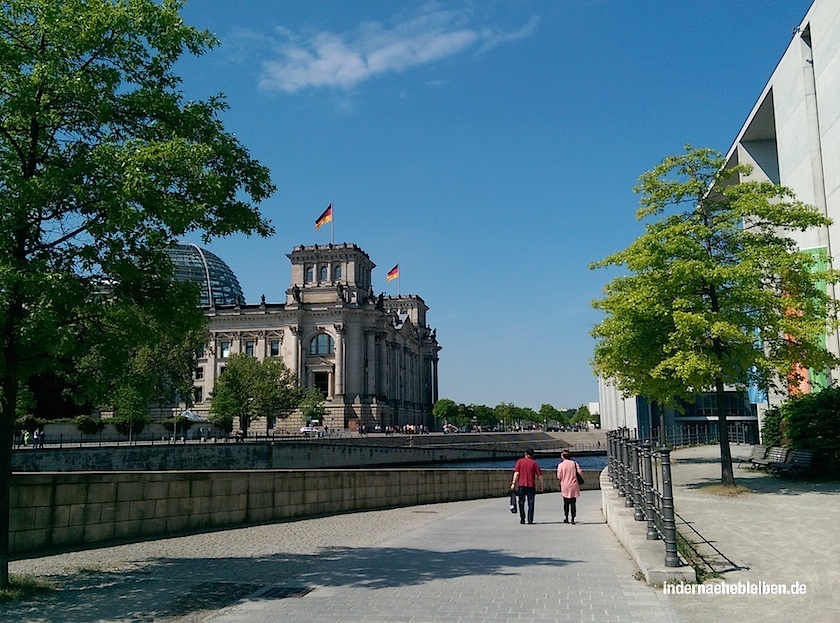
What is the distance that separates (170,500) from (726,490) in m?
13.9

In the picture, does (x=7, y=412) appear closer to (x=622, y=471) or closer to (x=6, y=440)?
(x=6, y=440)

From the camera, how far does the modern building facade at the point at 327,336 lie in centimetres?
10756

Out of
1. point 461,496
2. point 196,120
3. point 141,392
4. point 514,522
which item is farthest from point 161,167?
point 461,496

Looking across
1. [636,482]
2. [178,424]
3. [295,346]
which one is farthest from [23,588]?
[295,346]

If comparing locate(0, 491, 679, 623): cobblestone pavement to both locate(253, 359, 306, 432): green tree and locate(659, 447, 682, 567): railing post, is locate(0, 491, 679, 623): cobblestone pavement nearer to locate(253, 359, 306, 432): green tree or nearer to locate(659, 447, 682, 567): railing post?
locate(659, 447, 682, 567): railing post

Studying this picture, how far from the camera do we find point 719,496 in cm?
1856

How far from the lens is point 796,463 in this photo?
21.5 meters

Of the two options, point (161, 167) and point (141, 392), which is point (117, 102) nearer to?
point (161, 167)

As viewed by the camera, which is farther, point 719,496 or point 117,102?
point 719,496

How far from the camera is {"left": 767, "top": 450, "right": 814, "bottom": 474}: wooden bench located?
2128cm

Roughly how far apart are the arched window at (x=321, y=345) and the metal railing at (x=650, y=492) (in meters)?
95.3

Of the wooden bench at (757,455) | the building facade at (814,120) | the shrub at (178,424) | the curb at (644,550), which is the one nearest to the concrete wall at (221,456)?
the shrub at (178,424)

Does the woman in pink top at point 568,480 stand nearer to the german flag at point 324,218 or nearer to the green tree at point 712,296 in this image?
the green tree at point 712,296

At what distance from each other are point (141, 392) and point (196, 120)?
13.0 feet
